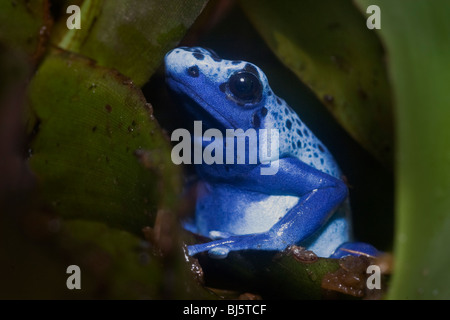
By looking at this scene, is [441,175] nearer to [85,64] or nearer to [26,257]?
[85,64]

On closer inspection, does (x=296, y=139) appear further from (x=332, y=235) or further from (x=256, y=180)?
(x=332, y=235)

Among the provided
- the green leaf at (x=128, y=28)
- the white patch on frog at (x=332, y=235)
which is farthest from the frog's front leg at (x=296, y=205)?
the green leaf at (x=128, y=28)

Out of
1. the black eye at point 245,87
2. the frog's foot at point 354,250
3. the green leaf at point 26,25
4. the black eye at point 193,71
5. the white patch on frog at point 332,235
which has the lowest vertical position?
the frog's foot at point 354,250

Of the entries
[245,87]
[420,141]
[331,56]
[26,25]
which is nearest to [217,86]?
[245,87]

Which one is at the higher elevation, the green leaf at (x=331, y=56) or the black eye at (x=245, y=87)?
the green leaf at (x=331, y=56)

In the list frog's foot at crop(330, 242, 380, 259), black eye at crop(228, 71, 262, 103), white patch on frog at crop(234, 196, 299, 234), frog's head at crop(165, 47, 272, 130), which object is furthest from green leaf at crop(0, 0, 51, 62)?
frog's foot at crop(330, 242, 380, 259)

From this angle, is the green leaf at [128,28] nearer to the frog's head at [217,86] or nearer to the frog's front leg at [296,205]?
the frog's head at [217,86]
